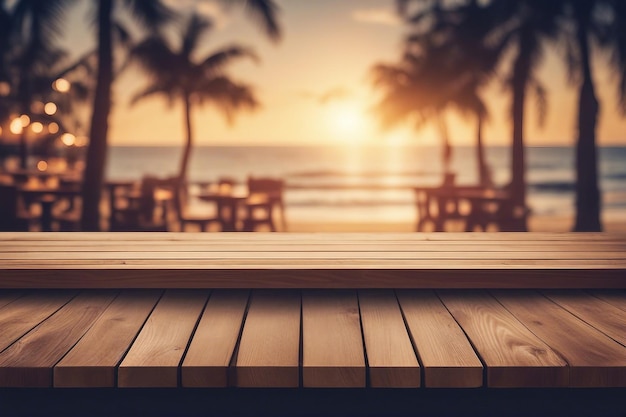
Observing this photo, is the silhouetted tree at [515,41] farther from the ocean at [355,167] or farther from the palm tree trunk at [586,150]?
the ocean at [355,167]

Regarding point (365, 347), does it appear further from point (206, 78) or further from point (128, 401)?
point (206, 78)

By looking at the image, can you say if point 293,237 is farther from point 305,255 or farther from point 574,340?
point 574,340

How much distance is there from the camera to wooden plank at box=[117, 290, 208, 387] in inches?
85.2

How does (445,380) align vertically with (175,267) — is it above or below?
below

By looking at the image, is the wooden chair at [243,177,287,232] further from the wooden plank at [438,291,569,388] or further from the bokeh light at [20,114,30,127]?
the wooden plank at [438,291,569,388]

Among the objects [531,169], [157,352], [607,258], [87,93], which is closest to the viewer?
[157,352]

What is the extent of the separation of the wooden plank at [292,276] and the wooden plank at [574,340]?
11cm

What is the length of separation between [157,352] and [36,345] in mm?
478

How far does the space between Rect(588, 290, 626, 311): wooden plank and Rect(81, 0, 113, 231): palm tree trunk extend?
25.9 feet

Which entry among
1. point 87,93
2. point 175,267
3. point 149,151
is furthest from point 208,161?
point 175,267

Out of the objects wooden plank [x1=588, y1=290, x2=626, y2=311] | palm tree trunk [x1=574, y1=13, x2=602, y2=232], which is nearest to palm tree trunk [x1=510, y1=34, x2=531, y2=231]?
palm tree trunk [x1=574, y1=13, x2=602, y2=232]

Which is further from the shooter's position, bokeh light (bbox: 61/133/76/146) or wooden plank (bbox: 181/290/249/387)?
bokeh light (bbox: 61/133/76/146)

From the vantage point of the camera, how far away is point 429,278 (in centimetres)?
292

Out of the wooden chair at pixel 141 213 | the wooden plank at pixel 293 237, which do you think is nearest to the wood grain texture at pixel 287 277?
the wooden plank at pixel 293 237
